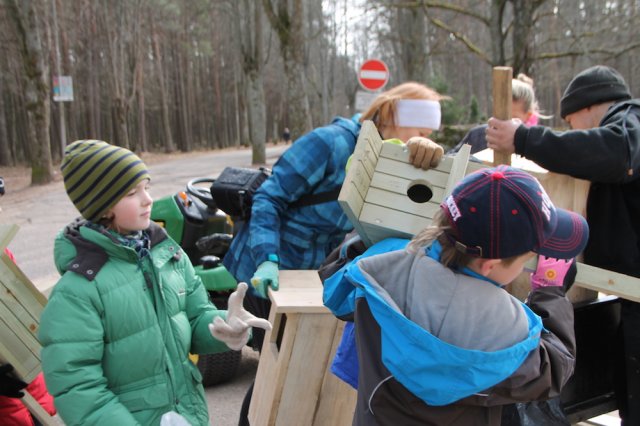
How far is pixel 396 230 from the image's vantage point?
2027mm

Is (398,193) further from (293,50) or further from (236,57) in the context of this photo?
(236,57)

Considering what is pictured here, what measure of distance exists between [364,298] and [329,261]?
0.61 m

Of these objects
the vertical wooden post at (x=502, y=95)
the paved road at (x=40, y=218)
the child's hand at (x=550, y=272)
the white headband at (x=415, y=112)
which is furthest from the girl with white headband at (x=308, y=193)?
the paved road at (x=40, y=218)

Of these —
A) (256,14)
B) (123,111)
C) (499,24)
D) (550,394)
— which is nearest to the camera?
(550,394)

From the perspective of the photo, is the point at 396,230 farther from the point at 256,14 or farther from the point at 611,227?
the point at 256,14

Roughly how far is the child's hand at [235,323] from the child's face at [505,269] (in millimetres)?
826

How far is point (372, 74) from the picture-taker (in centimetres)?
1290

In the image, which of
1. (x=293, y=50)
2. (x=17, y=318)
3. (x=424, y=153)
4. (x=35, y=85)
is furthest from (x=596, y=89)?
(x=35, y=85)

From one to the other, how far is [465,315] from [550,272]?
0.43m

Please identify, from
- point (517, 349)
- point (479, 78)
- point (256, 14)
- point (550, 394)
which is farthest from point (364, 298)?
point (479, 78)

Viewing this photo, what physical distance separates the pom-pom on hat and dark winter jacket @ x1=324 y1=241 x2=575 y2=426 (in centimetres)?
10

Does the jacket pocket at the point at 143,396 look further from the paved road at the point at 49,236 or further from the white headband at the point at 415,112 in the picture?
the paved road at the point at 49,236

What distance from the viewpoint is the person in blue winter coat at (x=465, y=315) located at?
145cm

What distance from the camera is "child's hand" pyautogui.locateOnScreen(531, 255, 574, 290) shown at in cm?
174
